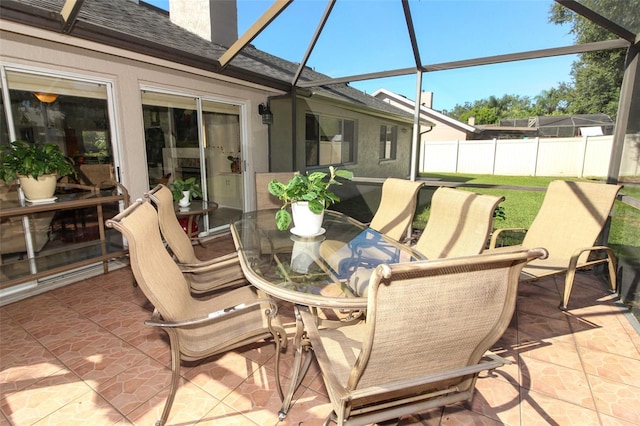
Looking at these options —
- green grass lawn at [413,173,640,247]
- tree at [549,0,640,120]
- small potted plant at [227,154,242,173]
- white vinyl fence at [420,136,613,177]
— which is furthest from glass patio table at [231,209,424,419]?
tree at [549,0,640,120]

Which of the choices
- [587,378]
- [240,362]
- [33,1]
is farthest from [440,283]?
[33,1]

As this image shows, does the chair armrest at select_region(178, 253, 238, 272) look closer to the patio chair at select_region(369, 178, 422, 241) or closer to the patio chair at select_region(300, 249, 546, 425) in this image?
the patio chair at select_region(300, 249, 546, 425)

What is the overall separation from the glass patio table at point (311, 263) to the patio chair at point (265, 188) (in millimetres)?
1013

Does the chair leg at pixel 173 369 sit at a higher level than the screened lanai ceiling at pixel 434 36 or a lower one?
lower

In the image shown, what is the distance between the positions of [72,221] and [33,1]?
7.79 feet

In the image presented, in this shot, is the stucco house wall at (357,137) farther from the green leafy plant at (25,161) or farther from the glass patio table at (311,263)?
the green leafy plant at (25,161)

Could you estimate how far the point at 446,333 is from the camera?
45.2 inches

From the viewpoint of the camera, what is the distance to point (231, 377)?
207cm

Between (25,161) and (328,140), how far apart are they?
5402 mm

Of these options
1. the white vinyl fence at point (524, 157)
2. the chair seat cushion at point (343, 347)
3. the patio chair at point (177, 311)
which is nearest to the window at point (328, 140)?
the white vinyl fence at point (524, 157)

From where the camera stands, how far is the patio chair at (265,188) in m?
4.13

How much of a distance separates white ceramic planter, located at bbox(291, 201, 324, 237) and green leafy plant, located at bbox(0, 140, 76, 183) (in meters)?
2.51

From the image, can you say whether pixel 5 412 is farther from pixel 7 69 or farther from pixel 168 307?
pixel 7 69

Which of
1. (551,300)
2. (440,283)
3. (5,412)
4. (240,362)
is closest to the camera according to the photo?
(440,283)
